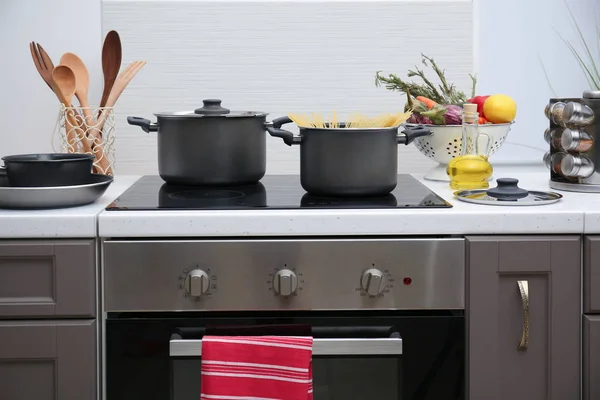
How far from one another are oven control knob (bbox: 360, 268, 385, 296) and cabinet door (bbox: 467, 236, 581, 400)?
17 cm

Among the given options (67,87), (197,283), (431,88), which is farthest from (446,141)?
(67,87)

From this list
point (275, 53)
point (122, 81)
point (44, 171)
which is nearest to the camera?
point (44, 171)

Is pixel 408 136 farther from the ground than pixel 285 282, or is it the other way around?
pixel 408 136

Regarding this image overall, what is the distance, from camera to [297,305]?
1608mm

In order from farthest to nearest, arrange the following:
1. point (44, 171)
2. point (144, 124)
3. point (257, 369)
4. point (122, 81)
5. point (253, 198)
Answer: point (122, 81) → point (144, 124) → point (253, 198) → point (44, 171) → point (257, 369)

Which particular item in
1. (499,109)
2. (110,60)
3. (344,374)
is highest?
(110,60)

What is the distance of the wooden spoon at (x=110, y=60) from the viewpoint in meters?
2.18

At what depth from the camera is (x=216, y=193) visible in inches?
73.5

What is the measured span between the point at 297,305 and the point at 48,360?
48 cm

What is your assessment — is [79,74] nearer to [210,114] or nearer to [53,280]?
[210,114]

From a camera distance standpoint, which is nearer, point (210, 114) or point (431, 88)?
point (210, 114)

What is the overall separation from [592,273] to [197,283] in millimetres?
740

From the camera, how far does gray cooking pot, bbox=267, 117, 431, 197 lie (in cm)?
173

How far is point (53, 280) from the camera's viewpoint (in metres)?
1.60
